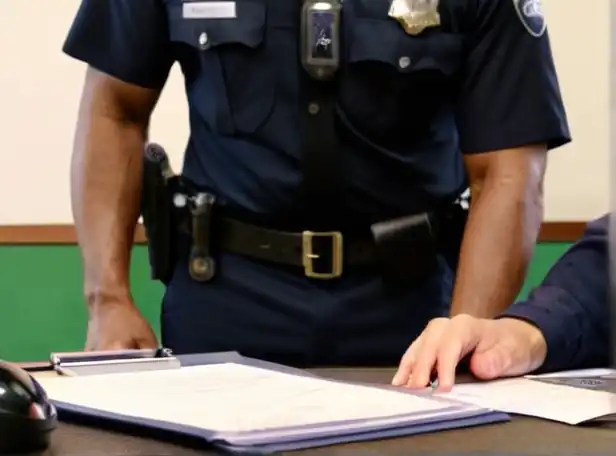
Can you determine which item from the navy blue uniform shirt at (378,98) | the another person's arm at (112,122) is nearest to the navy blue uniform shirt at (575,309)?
the navy blue uniform shirt at (378,98)

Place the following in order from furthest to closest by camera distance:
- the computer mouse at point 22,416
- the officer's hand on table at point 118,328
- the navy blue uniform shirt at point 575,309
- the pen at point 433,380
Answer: the officer's hand on table at point 118,328 < the navy blue uniform shirt at point 575,309 < the pen at point 433,380 < the computer mouse at point 22,416

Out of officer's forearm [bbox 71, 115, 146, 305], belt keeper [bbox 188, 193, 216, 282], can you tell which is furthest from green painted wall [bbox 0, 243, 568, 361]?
belt keeper [bbox 188, 193, 216, 282]

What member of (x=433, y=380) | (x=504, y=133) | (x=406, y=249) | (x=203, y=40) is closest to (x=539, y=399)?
(x=433, y=380)

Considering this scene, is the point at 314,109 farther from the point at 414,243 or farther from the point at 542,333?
the point at 542,333

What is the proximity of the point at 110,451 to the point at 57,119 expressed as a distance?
173 cm

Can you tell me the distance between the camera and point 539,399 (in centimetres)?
75

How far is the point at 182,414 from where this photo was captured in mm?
628

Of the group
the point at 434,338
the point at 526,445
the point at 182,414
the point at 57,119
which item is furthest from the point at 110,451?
the point at 57,119

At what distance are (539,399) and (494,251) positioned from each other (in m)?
0.60

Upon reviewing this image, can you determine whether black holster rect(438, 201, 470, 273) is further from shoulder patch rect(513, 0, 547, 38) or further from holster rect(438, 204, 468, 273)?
shoulder patch rect(513, 0, 547, 38)

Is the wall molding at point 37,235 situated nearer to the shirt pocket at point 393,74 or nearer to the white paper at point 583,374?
the shirt pocket at point 393,74

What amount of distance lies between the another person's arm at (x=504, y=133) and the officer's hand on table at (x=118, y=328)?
370mm

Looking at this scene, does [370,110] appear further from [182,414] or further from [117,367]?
[182,414]

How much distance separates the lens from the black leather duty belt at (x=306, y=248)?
1300 millimetres
